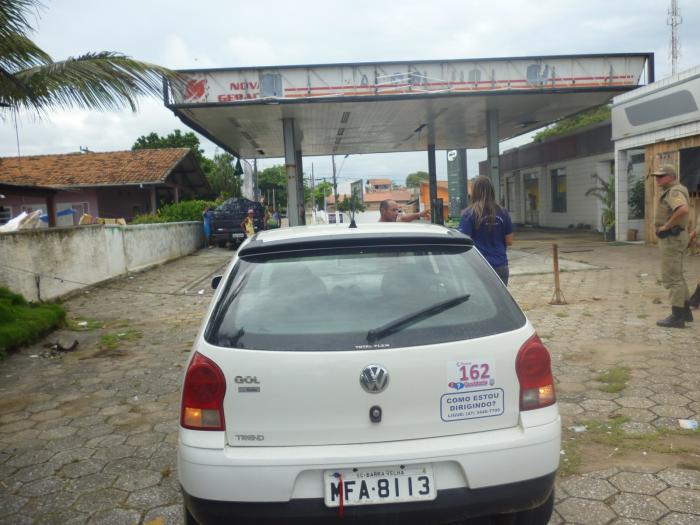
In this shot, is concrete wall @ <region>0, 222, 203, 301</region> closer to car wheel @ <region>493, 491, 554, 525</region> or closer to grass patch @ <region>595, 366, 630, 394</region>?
grass patch @ <region>595, 366, 630, 394</region>

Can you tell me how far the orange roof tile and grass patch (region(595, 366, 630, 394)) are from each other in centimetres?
2337

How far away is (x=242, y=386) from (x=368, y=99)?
12769mm

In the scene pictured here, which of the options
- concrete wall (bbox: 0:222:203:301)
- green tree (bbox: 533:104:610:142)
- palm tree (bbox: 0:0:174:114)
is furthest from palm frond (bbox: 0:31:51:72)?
green tree (bbox: 533:104:610:142)

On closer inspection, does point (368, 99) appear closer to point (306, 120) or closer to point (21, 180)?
point (306, 120)

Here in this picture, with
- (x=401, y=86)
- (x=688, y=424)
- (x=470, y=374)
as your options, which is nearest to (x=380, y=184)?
(x=401, y=86)

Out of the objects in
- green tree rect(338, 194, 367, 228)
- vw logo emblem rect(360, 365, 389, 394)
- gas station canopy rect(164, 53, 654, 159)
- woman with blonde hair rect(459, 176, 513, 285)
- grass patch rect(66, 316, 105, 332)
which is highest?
gas station canopy rect(164, 53, 654, 159)

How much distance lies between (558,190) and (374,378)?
2432cm

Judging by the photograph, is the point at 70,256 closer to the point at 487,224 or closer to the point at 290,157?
the point at 290,157

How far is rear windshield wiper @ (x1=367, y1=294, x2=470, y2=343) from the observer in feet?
7.50

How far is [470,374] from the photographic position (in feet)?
7.47

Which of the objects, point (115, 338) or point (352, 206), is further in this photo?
point (115, 338)

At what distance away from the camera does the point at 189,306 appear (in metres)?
9.77

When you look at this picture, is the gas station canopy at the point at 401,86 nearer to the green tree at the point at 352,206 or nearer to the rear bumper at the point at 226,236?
the green tree at the point at 352,206

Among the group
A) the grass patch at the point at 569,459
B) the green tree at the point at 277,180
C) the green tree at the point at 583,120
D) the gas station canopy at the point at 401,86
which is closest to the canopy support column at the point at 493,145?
the gas station canopy at the point at 401,86
